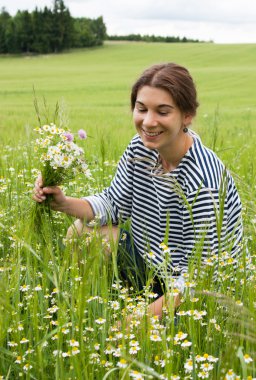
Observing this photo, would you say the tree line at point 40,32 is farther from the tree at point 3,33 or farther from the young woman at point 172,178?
the young woman at point 172,178

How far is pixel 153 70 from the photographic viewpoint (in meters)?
3.12

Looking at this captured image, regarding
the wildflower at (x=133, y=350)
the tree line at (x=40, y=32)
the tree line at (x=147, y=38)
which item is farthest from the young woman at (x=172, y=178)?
the tree line at (x=147, y=38)

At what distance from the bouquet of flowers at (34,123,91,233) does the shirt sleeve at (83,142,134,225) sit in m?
0.51

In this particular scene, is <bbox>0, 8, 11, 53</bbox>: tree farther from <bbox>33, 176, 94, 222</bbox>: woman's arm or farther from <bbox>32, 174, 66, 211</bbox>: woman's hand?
<bbox>32, 174, 66, 211</bbox>: woman's hand

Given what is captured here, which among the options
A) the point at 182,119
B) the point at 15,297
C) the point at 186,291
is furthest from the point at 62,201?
the point at 186,291

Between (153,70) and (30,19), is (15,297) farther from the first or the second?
(30,19)

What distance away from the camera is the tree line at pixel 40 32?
236ft

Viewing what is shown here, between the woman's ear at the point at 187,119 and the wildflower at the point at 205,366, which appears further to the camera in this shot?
the woman's ear at the point at 187,119

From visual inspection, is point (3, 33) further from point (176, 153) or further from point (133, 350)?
point (133, 350)

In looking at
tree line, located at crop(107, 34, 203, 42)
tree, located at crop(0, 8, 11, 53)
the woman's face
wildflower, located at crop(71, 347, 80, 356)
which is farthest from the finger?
tree line, located at crop(107, 34, 203, 42)

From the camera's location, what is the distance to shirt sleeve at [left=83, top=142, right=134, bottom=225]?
353 cm

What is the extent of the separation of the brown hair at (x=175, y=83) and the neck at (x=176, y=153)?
142 mm

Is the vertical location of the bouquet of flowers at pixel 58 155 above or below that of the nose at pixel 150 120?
below

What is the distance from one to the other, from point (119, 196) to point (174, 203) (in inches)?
19.8
